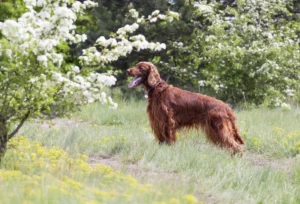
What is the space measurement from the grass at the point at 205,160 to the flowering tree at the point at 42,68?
1.81 feet

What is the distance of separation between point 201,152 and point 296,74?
7063mm

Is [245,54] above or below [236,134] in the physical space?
above

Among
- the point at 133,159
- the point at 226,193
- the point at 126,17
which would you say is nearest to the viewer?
the point at 226,193

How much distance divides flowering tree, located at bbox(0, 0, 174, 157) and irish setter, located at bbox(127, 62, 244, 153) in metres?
1.84

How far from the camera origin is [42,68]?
5516mm

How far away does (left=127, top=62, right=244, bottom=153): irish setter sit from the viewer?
7.78m

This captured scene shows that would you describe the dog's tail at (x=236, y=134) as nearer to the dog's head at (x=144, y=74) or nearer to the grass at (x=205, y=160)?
the grass at (x=205, y=160)

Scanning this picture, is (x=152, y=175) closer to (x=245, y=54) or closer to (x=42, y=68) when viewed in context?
(x=42, y=68)

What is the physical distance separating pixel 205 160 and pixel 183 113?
1336 mm

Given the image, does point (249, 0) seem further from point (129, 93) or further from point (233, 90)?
point (129, 93)

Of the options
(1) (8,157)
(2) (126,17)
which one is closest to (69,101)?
(1) (8,157)

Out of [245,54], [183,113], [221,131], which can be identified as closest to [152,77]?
[183,113]

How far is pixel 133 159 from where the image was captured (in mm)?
6836

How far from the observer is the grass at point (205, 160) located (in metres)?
5.41
